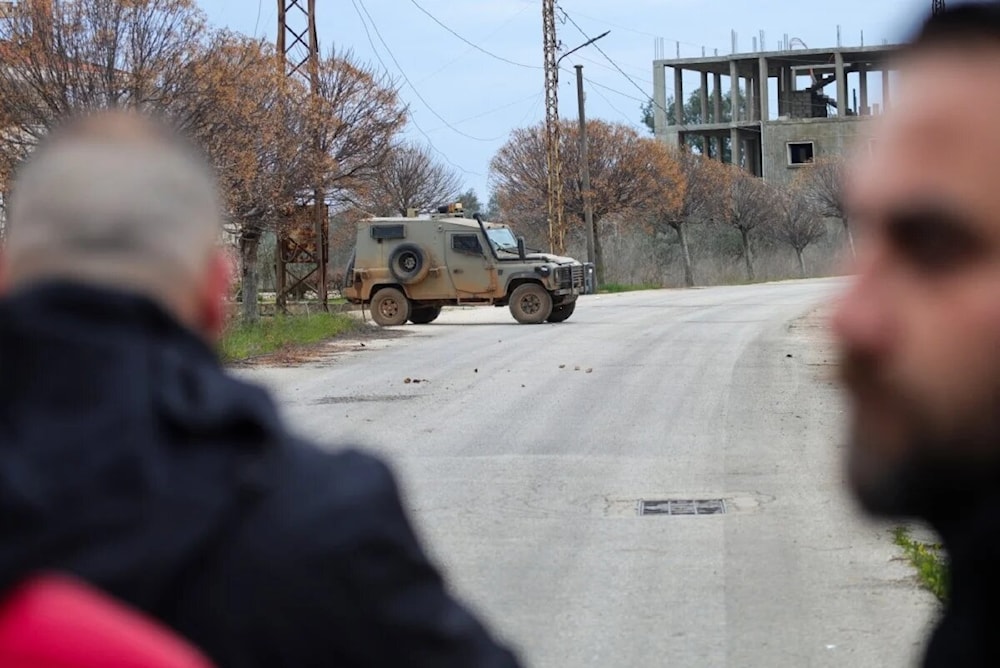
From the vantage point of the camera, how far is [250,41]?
1061 inches

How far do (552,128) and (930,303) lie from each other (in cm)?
4812

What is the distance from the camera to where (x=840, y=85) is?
80.9m

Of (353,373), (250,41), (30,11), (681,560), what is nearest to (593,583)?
(681,560)

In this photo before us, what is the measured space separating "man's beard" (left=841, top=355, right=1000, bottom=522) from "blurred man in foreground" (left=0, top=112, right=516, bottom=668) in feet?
1.33

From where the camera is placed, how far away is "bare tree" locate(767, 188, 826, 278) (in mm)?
68938

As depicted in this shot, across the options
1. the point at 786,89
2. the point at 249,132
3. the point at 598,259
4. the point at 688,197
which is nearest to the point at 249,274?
the point at 249,132

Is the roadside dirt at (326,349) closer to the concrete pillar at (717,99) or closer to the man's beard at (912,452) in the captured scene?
the man's beard at (912,452)

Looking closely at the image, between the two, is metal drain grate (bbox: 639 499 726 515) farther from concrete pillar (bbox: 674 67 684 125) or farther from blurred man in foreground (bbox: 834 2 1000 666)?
concrete pillar (bbox: 674 67 684 125)

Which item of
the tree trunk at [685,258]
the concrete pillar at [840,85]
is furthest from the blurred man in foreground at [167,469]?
the concrete pillar at [840,85]

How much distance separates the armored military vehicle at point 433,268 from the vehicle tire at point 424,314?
45 cm

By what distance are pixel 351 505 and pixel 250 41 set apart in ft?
87.3

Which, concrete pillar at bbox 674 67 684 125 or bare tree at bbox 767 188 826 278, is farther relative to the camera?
concrete pillar at bbox 674 67 684 125

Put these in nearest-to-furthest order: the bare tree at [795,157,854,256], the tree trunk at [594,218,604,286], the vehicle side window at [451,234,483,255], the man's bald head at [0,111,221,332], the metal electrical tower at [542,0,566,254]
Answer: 1. the man's bald head at [0,111,221,332]
2. the vehicle side window at [451,234,483,255]
3. the metal electrical tower at [542,0,566,254]
4. the tree trunk at [594,218,604,286]
5. the bare tree at [795,157,854,256]

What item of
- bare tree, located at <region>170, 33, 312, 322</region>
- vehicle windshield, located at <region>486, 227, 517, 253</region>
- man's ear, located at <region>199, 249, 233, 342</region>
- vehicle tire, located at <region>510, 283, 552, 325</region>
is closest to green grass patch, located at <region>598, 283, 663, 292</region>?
vehicle windshield, located at <region>486, 227, 517, 253</region>
